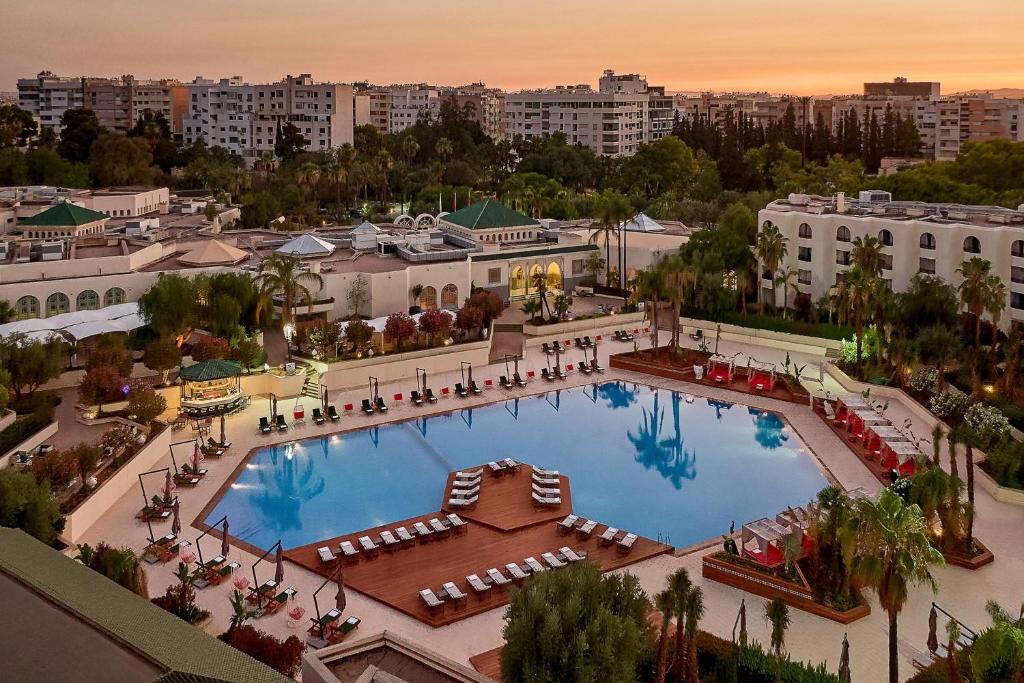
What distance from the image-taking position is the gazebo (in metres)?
30.6

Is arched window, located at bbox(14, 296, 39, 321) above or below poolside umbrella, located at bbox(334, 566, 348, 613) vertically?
above

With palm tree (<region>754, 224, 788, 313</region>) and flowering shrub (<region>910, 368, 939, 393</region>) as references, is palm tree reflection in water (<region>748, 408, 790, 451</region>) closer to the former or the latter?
flowering shrub (<region>910, 368, 939, 393</region>)

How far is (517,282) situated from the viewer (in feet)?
161

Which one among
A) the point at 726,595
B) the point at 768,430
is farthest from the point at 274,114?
the point at 726,595

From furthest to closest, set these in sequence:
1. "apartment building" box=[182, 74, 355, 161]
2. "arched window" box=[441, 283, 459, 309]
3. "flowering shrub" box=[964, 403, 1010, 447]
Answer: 1. "apartment building" box=[182, 74, 355, 161]
2. "arched window" box=[441, 283, 459, 309]
3. "flowering shrub" box=[964, 403, 1010, 447]

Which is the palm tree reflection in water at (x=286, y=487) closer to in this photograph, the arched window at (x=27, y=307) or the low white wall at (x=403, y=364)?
the low white wall at (x=403, y=364)

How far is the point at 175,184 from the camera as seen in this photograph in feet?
260

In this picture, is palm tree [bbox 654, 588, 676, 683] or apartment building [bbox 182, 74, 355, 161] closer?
palm tree [bbox 654, 588, 676, 683]

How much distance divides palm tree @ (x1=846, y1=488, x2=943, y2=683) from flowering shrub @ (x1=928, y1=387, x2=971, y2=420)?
14873mm

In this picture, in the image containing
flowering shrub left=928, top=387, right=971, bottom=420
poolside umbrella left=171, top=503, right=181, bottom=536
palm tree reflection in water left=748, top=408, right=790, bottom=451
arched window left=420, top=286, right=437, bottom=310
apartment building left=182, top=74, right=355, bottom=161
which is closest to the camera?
poolside umbrella left=171, top=503, right=181, bottom=536

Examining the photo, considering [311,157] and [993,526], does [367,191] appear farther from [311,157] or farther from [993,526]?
[993,526]

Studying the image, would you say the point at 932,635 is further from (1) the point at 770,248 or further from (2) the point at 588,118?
(2) the point at 588,118

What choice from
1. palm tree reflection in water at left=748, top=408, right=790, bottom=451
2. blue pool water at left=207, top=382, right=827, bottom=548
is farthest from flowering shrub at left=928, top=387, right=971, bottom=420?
palm tree reflection in water at left=748, top=408, right=790, bottom=451

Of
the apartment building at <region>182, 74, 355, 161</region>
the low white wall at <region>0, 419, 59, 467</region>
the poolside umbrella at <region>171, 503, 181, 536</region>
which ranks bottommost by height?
the poolside umbrella at <region>171, 503, 181, 536</region>
